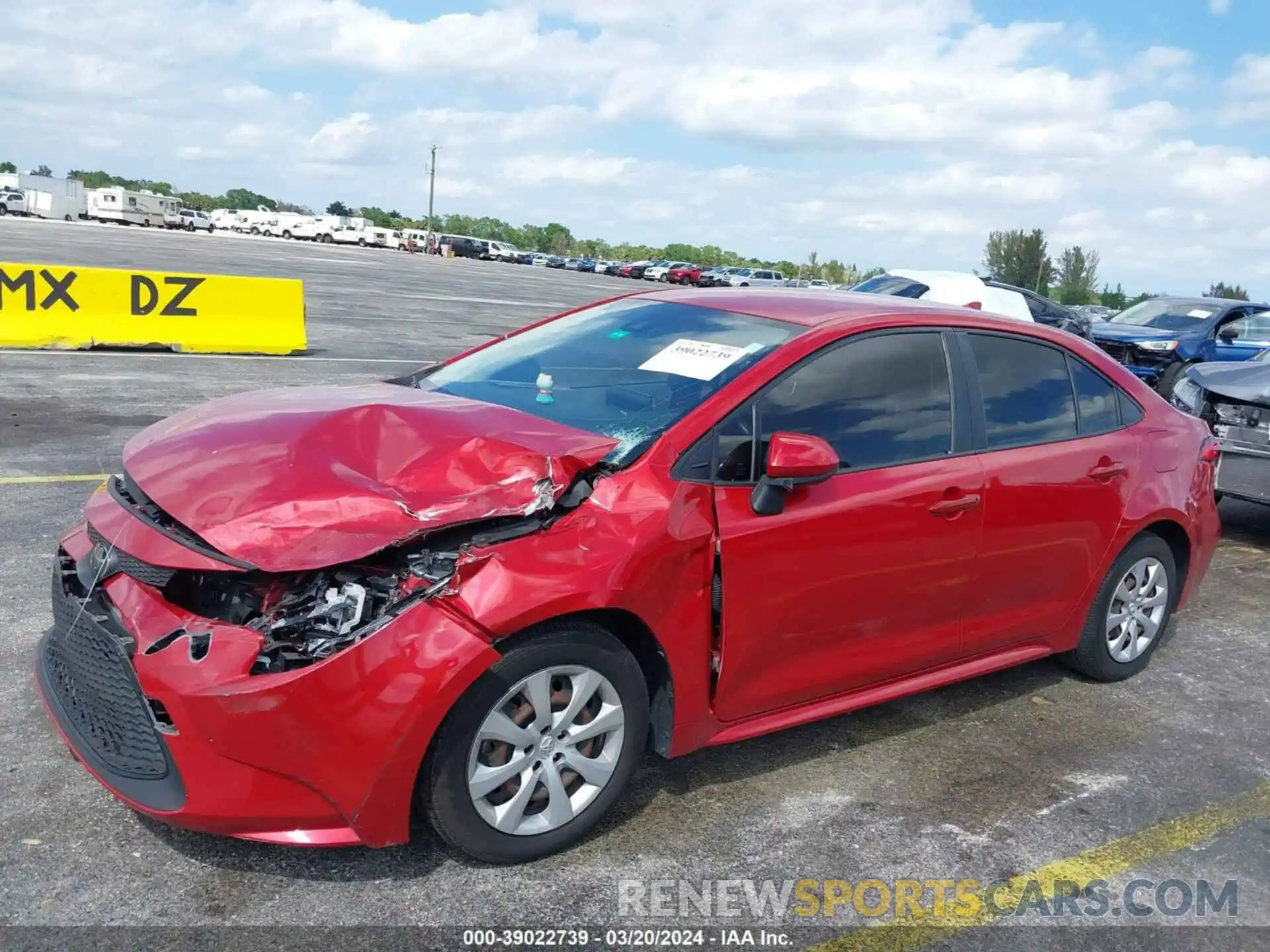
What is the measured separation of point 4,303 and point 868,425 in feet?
37.7

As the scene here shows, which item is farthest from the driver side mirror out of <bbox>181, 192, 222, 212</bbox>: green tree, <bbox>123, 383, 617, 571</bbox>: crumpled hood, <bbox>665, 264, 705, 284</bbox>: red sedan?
<bbox>181, 192, 222, 212</bbox>: green tree

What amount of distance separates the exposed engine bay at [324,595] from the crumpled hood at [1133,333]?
45.5 ft

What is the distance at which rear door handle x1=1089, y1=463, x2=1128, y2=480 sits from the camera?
4.37 metres

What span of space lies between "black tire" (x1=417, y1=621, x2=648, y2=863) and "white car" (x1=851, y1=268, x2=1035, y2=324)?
12.9 m

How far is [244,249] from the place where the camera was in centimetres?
4591

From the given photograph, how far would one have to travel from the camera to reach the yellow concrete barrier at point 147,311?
12.0 m

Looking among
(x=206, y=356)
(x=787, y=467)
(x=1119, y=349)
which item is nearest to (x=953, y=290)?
(x=1119, y=349)

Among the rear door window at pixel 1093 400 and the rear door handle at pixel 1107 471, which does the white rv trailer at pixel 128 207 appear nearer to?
the rear door window at pixel 1093 400

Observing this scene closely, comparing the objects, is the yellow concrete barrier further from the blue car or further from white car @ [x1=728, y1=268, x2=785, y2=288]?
white car @ [x1=728, y1=268, x2=785, y2=288]

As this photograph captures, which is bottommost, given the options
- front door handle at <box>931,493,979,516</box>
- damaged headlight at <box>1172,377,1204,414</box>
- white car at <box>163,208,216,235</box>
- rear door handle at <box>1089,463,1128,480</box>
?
front door handle at <box>931,493,979,516</box>

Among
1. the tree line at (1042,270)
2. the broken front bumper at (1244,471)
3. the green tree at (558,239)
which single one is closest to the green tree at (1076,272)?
the tree line at (1042,270)

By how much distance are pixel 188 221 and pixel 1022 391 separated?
73766 millimetres

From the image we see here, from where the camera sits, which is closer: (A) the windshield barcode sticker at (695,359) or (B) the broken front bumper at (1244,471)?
(A) the windshield barcode sticker at (695,359)

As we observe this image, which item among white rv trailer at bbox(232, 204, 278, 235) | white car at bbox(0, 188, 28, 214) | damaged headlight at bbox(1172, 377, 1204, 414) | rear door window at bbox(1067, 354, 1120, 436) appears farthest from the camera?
white rv trailer at bbox(232, 204, 278, 235)
